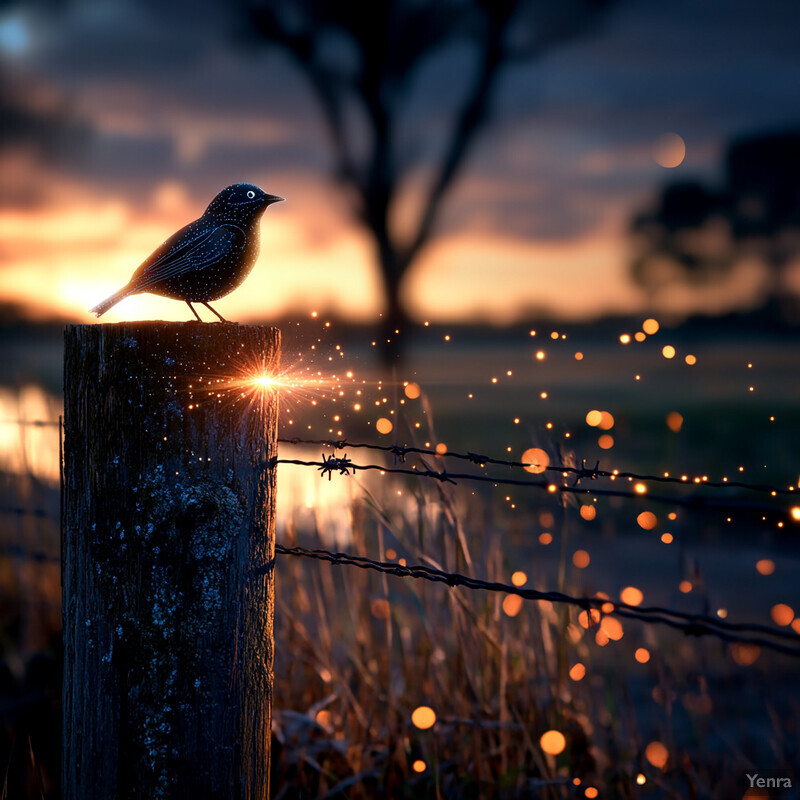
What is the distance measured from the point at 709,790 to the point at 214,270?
2.30 meters

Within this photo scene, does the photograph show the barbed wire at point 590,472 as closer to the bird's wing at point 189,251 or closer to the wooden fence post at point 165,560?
the wooden fence post at point 165,560

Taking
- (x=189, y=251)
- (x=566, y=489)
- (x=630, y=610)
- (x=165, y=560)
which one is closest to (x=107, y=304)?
(x=189, y=251)

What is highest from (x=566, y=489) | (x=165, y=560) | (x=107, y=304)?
(x=107, y=304)

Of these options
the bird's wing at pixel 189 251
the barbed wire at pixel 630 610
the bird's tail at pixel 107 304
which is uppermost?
the bird's wing at pixel 189 251

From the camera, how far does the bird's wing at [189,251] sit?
6.63 feet

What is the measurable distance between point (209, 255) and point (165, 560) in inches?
31.3

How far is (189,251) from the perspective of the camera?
2031 millimetres

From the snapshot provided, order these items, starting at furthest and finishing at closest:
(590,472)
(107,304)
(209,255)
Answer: (107,304) < (209,255) < (590,472)

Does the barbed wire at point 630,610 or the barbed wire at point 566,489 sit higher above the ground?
the barbed wire at point 566,489

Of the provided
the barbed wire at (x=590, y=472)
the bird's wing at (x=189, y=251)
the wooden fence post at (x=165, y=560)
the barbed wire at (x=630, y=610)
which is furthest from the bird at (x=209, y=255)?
the barbed wire at (x=630, y=610)

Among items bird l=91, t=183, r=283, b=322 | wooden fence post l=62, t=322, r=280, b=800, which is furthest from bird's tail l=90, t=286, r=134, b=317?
wooden fence post l=62, t=322, r=280, b=800

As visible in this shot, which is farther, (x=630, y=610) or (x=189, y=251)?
(x=189, y=251)

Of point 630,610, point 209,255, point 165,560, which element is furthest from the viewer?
point 209,255

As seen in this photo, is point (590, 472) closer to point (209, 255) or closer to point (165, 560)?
point (165, 560)
